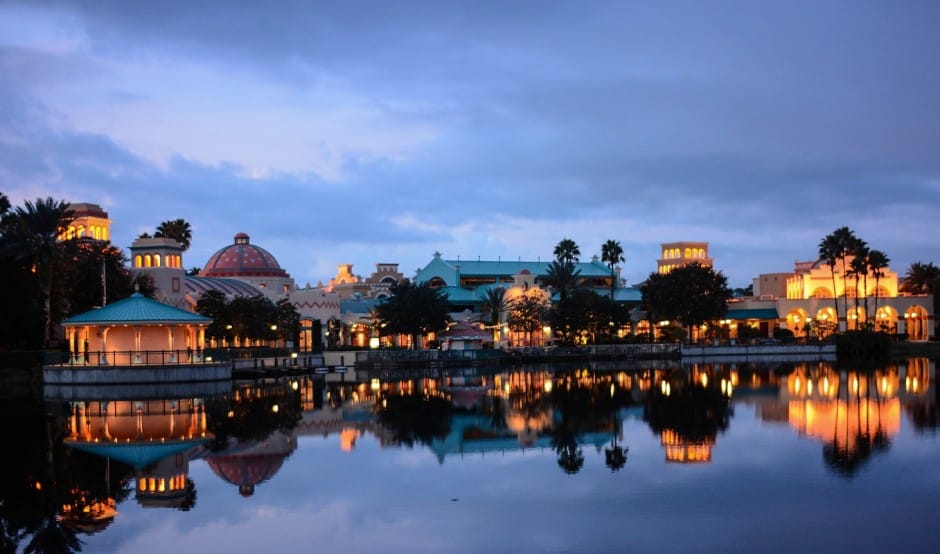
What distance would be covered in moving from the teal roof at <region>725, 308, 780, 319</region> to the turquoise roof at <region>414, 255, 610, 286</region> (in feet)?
58.0

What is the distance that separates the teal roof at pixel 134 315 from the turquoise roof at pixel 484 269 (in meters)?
62.4

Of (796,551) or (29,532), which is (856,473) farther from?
(29,532)

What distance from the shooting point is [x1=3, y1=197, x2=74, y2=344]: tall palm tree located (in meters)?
56.3

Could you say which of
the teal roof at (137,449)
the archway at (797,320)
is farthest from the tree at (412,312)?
the teal roof at (137,449)

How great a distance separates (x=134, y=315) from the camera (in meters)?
56.0

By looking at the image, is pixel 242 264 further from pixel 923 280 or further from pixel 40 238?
pixel 923 280

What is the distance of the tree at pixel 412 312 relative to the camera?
86938 mm

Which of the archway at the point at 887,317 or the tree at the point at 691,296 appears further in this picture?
the archway at the point at 887,317

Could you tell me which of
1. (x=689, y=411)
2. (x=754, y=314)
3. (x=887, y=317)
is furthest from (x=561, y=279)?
(x=689, y=411)

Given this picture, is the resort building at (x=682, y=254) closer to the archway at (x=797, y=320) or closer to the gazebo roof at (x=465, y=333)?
the archway at (x=797, y=320)

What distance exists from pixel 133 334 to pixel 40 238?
730 centimetres

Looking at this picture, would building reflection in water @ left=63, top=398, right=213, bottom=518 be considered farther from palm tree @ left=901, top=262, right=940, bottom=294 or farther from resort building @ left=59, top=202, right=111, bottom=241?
palm tree @ left=901, top=262, right=940, bottom=294

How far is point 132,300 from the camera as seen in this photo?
57.6m

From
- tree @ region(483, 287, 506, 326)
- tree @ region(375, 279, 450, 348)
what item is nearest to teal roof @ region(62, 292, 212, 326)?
tree @ region(375, 279, 450, 348)
